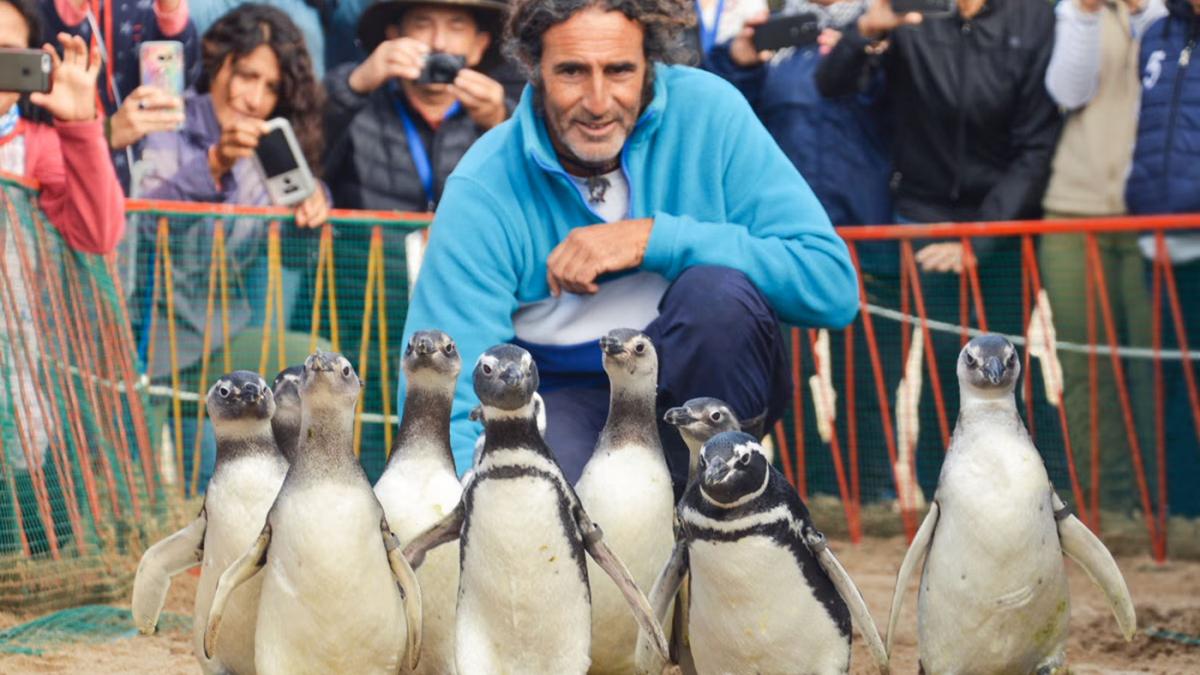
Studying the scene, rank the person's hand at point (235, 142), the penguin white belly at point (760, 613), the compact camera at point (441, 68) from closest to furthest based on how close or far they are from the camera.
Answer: the penguin white belly at point (760, 613) < the person's hand at point (235, 142) < the compact camera at point (441, 68)

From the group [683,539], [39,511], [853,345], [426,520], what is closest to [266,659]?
[426,520]

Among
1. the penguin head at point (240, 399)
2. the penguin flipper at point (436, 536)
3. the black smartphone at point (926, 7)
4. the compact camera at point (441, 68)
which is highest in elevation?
the black smartphone at point (926, 7)

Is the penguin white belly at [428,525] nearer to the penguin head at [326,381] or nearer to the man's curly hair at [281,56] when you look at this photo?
the penguin head at [326,381]

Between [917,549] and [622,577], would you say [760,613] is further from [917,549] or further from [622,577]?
[917,549]

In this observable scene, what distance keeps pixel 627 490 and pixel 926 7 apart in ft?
9.54

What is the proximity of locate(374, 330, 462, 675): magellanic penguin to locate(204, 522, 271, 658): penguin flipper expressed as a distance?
300 mm

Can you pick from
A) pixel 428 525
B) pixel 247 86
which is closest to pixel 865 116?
pixel 247 86

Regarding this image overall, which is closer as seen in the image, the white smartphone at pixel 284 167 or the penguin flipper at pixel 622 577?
the penguin flipper at pixel 622 577

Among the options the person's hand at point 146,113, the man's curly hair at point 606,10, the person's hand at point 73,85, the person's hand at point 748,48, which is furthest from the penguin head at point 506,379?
the person's hand at point 748,48

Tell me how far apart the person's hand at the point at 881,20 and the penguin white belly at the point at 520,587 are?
10.1ft

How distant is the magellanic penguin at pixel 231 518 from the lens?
312cm

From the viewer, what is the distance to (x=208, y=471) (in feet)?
17.4

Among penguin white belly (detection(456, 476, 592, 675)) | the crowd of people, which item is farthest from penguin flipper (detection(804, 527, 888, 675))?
the crowd of people

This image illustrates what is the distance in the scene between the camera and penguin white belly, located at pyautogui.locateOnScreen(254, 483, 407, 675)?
2881 mm
